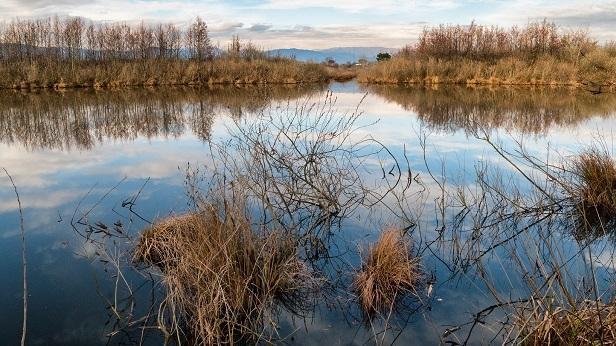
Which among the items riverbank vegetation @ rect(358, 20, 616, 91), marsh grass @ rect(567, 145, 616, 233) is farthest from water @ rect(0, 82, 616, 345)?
riverbank vegetation @ rect(358, 20, 616, 91)

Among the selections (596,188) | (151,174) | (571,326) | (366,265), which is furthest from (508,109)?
(571,326)

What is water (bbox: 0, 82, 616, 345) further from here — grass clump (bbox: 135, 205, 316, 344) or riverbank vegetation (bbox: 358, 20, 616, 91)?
riverbank vegetation (bbox: 358, 20, 616, 91)

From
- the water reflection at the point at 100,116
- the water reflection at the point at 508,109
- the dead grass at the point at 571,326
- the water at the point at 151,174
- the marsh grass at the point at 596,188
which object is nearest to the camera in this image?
the dead grass at the point at 571,326

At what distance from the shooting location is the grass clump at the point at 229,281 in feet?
12.5

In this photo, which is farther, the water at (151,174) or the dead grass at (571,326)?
the water at (151,174)

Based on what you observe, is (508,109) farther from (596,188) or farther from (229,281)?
(229,281)

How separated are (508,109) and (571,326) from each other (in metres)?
15.9

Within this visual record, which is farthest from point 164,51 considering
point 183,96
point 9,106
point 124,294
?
point 124,294

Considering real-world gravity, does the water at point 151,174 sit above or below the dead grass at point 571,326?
below

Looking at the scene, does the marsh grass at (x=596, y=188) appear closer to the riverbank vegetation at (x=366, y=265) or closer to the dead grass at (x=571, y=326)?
the riverbank vegetation at (x=366, y=265)

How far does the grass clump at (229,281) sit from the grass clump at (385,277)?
1.61 ft

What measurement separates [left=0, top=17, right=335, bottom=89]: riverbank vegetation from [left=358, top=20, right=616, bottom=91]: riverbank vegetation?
7.26m

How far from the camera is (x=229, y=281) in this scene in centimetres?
405

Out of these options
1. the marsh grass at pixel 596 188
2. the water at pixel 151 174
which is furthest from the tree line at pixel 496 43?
the marsh grass at pixel 596 188
